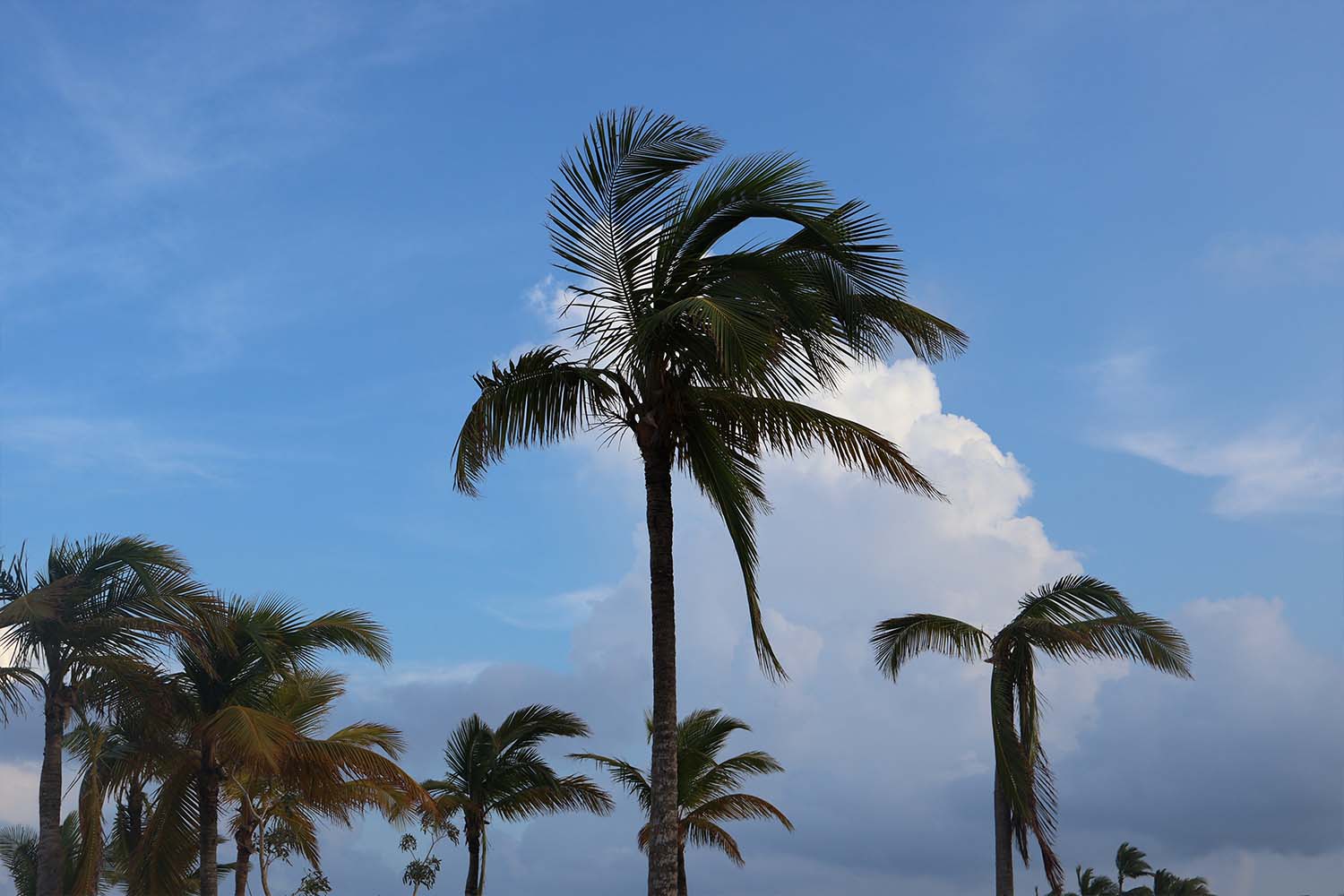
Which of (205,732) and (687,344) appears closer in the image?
(687,344)

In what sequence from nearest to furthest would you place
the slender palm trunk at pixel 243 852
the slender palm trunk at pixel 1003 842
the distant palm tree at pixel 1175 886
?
1. the slender palm trunk at pixel 1003 842
2. the slender palm trunk at pixel 243 852
3. the distant palm tree at pixel 1175 886

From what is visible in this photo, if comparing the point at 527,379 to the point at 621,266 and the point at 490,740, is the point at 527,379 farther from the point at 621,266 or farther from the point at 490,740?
the point at 490,740

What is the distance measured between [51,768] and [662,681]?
1139 cm

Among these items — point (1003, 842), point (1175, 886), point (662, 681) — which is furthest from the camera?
point (1175, 886)

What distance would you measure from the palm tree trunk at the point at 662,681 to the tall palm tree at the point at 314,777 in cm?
806

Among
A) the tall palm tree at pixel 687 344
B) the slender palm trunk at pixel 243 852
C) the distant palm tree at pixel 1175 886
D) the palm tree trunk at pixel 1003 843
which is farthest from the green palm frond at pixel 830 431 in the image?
the distant palm tree at pixel 1175 886

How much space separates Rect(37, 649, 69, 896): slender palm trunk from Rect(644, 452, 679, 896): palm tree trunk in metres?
10.9

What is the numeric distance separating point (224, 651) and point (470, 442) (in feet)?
33.5

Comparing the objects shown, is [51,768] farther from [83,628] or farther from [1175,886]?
[1175,886]

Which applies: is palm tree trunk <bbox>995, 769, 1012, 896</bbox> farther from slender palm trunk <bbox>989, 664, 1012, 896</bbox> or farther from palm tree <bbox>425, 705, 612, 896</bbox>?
palm tree <bbox>425, 705, 612, 896</bbox>

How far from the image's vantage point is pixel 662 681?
12680 millimetres

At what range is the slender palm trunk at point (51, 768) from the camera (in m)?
19.1

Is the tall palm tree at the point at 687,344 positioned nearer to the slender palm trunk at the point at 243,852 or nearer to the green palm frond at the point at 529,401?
the green palm frond at the point at 529,401

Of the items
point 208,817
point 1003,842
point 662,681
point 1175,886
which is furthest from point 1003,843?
point 1175,886
